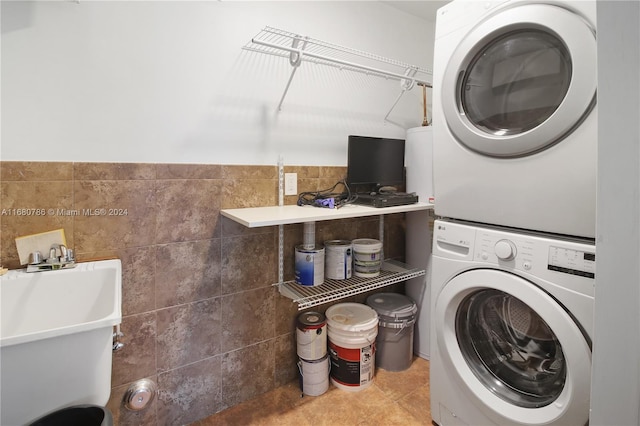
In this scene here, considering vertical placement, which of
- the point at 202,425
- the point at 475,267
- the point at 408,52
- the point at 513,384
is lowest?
the point at 202,425

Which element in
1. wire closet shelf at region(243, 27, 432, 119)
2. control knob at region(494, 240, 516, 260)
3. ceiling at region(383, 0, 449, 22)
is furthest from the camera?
ceiling at region(383, 0, 449, 22)

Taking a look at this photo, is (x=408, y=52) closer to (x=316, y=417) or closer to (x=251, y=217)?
(x=251, y=217)

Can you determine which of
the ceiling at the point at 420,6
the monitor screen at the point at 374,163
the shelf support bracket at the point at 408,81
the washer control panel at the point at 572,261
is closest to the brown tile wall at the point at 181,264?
the monitor screen at the point at 374,163

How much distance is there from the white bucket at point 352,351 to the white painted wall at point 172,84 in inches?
37.7

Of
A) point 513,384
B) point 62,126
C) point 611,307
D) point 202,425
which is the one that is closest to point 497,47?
point 611,307

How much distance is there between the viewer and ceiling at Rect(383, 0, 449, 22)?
6.72 ft

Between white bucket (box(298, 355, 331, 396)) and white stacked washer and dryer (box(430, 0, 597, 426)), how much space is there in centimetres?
58

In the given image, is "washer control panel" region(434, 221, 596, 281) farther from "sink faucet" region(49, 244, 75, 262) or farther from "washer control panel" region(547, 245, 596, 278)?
"sink faucet" region(49, 244, 75, 262)

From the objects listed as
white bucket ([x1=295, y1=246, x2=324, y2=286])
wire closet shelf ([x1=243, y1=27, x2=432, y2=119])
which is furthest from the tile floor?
wire closet shelf ([x1=243, y1=27, x2=432, y2=119])

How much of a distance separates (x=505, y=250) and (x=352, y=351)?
995 mm

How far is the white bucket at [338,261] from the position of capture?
5.52 ft

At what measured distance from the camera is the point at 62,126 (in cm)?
119

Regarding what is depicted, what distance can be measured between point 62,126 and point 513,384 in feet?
6.67

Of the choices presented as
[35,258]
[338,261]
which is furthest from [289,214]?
[35,258]
